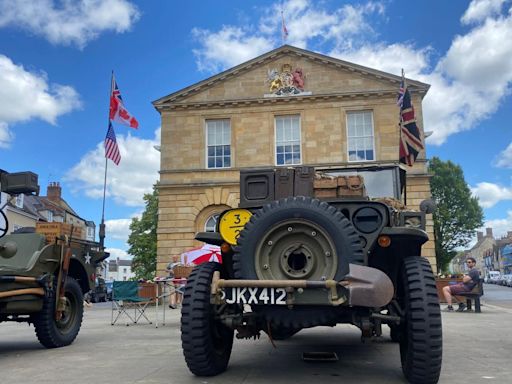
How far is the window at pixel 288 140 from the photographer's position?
25.3 m

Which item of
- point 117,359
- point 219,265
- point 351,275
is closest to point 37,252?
point 117,359

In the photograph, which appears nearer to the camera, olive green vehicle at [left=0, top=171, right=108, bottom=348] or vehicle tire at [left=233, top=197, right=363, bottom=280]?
vehicle tire at [left=233, top=197, right=363, bottom=280]

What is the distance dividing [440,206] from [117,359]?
44219mm

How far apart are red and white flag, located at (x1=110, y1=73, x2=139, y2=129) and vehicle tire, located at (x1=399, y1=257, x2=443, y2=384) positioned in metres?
18.3

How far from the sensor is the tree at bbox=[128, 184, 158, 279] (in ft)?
142

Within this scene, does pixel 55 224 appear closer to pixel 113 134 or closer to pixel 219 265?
pixel 219 265

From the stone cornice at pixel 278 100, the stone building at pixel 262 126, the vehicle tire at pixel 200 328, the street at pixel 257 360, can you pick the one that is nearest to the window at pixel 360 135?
the stone building at pixel 262 126

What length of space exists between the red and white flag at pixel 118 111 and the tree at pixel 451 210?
3106 cm

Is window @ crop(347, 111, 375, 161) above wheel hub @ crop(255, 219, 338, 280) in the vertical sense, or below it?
above

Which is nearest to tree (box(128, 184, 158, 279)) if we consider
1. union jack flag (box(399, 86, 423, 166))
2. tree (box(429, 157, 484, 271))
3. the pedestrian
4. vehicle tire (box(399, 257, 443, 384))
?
tree (box(429, 157, 484, 271))

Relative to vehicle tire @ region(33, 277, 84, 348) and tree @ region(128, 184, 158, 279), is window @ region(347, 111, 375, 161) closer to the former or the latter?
vehicle tire @ region(33, 277, 84, 348)

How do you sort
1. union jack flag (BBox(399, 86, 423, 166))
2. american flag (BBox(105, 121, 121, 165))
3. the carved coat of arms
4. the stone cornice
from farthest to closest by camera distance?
the carved coat of arms < the stone cornice < american flag (BBox(105, 121, 121, 165)) < union jack flag (BBox(399, 86, 423, 166))

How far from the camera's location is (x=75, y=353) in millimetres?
6820

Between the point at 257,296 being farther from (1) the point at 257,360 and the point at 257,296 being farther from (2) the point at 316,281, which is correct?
(1) the point at 257,360
